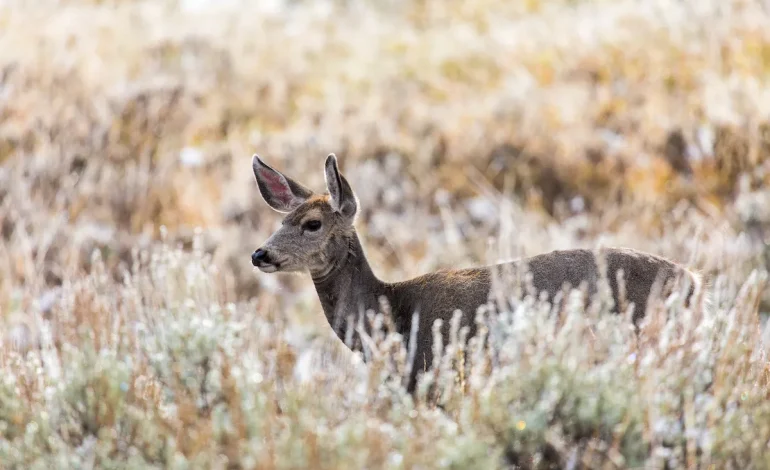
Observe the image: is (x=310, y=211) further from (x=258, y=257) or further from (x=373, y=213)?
(x=373, y=213)

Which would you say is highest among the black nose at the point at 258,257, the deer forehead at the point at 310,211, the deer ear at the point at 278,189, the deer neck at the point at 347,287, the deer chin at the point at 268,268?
the deer ear at the point at 278,189

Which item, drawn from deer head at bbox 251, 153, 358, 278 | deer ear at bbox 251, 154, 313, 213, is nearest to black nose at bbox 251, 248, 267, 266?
deer head at bbox 251, 153, 358, 278

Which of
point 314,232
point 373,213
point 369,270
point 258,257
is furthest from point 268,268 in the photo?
point 373,213

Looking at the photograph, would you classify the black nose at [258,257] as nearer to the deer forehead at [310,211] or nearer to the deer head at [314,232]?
the deer head at [314,232]

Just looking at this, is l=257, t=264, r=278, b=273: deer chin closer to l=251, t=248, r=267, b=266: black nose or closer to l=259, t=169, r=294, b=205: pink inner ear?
l=251, t=248, r=267, b=266: black nose

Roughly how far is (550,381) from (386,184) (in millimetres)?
7727

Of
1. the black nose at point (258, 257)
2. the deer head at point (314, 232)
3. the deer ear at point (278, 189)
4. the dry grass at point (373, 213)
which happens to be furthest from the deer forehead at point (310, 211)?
the dry grass at point (373, 213)

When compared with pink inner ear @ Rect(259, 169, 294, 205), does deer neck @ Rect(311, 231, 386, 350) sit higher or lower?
lower

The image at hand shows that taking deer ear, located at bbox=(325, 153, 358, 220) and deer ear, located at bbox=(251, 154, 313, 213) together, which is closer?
deer ear, located at bbox=(325, 153, 358, 220)

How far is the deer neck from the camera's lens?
5.73 m

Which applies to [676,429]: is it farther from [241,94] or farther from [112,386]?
[241,94]

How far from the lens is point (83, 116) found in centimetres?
1235

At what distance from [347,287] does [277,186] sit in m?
0.70

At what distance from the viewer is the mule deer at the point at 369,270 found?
5121mm
